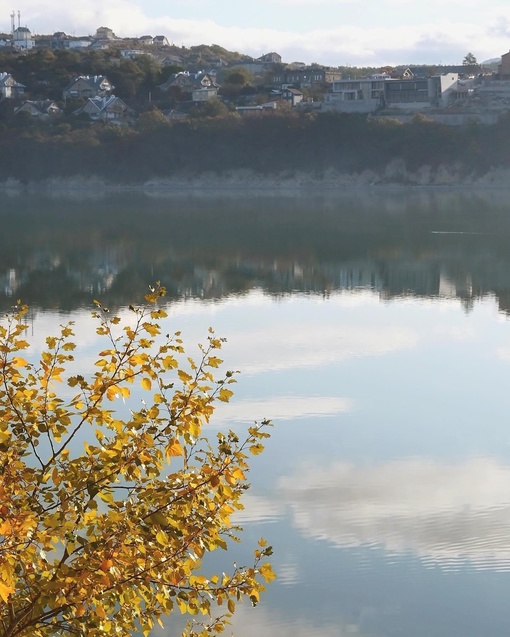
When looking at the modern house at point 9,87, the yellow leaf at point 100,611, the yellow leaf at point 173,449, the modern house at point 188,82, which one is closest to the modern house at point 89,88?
the modern house at point 9,87

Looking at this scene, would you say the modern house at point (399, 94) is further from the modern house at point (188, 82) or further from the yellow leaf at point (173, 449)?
the yellow leaf at point (173, 449)

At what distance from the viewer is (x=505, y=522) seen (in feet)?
23.6

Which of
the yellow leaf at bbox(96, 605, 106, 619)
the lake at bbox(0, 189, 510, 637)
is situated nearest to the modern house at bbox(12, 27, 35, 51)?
the lake at bbox(0, 189, 510, 637)

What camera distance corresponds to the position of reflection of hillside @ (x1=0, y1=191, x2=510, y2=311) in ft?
65.0

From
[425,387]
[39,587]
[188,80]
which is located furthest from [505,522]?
[188,80]

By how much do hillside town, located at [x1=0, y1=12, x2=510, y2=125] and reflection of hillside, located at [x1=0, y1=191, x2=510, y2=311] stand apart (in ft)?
70.5

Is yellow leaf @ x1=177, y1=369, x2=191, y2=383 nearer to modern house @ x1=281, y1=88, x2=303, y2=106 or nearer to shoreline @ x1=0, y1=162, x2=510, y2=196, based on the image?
shoreline @ x1=0, y1=162, x2=510, y2=196

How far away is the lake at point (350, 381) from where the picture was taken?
6270mm

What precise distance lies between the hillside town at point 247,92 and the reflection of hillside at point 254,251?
21473mm

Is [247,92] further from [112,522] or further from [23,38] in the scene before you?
[112,522]

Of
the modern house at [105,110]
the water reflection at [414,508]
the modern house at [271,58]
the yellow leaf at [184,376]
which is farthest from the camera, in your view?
the modern house at [271,58]

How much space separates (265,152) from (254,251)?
2957 cm

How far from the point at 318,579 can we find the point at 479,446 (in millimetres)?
2944

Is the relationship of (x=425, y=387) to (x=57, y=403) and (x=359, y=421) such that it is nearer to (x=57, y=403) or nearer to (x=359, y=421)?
(x=359, y=421)
